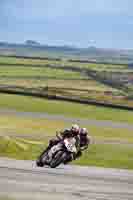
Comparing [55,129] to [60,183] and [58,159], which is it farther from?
[60,183]

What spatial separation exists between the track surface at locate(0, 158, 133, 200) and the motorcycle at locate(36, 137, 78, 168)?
731 millimetres

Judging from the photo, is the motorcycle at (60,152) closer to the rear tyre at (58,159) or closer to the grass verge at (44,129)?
the rear tyre at (58,159)

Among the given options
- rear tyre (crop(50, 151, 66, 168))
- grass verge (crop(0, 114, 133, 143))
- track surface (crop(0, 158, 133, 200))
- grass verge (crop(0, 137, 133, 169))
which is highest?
track surface (crop(0, 158, 133, 200))

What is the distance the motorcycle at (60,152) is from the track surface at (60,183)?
73 cm

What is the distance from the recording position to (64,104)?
3266 centimetres

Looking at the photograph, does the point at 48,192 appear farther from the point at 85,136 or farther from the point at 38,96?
the point at 38,96

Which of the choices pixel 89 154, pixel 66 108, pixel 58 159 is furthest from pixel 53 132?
pixel 58 159

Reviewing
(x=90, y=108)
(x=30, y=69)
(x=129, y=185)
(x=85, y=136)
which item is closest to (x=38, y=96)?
(x=90, y=108)

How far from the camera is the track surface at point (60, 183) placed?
9570mm

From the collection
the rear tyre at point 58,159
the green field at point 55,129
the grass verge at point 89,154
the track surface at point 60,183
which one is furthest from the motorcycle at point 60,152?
the green field at point 55,129

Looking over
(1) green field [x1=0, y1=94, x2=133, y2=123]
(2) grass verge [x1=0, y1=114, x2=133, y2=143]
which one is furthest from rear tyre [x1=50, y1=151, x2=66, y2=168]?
(1) green field [x1=0, y1=94, x2=133, y2=123]

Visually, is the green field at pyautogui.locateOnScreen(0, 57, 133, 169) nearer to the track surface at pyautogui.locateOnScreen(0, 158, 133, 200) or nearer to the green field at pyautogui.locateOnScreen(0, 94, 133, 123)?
the green field at pyautogui.locateOnScreen(0, 94, 133, 123)

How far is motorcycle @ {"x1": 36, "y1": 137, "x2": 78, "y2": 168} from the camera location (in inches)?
536

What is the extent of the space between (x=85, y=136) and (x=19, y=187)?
4.85 meters
